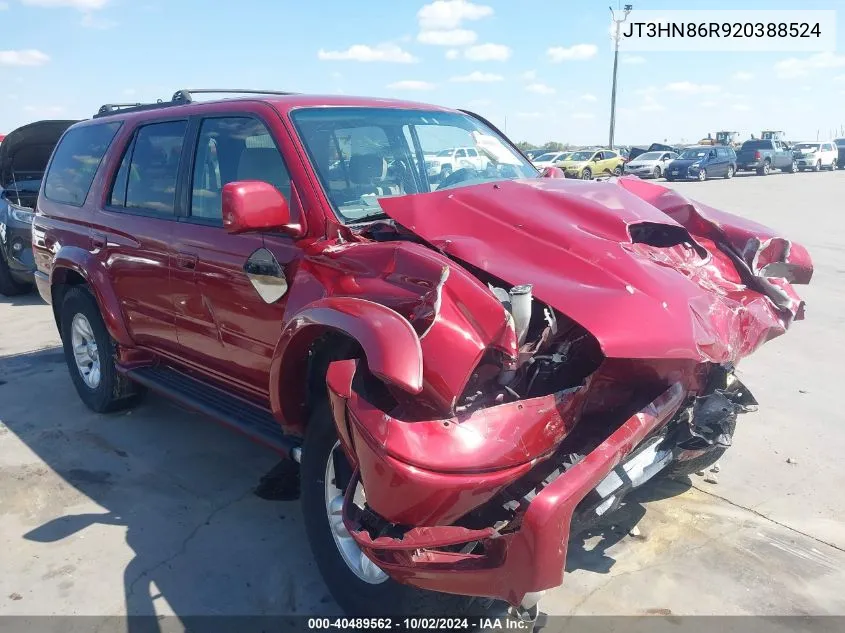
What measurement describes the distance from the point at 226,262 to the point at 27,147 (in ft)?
23.4

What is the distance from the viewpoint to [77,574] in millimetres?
3246

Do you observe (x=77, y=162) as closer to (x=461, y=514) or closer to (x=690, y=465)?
(x=461, y=514)

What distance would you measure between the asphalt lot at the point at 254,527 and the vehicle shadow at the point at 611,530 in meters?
0.01

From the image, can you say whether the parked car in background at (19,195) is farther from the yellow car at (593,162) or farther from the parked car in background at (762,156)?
the parked car in background at (762,156)

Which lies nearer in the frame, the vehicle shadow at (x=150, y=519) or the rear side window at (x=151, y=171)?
the vehicle shadow at (x=150, y=519)

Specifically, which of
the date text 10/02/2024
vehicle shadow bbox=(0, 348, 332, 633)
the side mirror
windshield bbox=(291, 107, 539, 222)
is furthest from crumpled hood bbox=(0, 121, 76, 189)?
the date text 10/02/2024

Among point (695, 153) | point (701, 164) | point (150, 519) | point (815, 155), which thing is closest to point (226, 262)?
point (150, 519)

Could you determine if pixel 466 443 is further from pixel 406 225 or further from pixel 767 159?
pixel 767 159

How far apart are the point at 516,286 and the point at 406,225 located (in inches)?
22.7

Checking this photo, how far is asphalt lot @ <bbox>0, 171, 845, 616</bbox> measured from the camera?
3.01 meters

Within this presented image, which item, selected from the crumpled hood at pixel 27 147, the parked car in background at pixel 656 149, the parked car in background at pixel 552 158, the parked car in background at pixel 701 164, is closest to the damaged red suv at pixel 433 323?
the crumpled hood at pixel 27 147

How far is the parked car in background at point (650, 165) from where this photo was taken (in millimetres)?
32219

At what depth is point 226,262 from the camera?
3.47m

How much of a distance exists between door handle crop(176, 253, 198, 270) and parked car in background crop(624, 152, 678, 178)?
101 feet
